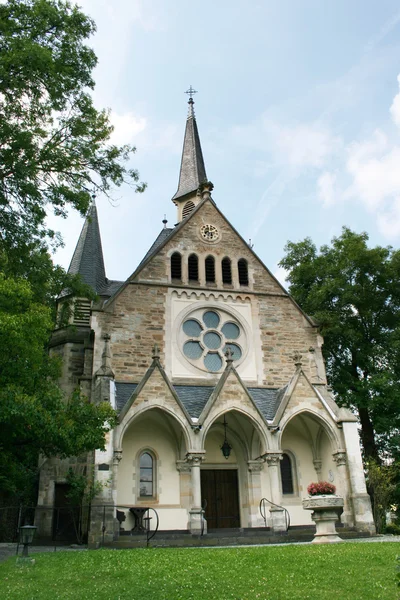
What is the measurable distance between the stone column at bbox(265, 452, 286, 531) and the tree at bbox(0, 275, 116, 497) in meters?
5.79

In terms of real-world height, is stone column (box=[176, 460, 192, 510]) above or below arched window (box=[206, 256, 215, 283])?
below

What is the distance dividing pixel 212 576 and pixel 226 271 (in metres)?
15.3

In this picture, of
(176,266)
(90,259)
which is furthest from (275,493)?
(90,259)

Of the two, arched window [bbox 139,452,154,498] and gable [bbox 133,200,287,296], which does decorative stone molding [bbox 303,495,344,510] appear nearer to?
arched window [bbox 139,452,154,498]

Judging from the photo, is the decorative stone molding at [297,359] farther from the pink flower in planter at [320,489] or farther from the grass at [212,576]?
the grass at [212,576]

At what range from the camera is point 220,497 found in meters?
18.9

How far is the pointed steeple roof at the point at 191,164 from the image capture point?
29.6 meters

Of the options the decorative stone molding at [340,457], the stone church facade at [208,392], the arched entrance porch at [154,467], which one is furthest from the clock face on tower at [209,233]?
the decorative stone molding at [340,457]

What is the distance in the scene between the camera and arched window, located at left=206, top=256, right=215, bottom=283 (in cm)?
2214

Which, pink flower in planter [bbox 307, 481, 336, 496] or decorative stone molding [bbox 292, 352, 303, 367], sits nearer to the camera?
pink flower in planter [bbox 307, 481, 336, 496]

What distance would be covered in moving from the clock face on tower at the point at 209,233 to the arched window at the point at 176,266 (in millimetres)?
1496

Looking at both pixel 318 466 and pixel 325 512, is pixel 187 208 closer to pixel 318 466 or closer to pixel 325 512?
pixel 318 466

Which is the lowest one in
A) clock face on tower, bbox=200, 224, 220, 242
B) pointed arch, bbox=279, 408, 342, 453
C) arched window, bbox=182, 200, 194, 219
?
pointed arch, bbox=279, 408, 342, 453

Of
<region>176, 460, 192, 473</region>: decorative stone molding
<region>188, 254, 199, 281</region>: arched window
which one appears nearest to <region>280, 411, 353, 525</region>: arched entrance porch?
<region>176, 460, 192, 473</region>: decorative stone molding
